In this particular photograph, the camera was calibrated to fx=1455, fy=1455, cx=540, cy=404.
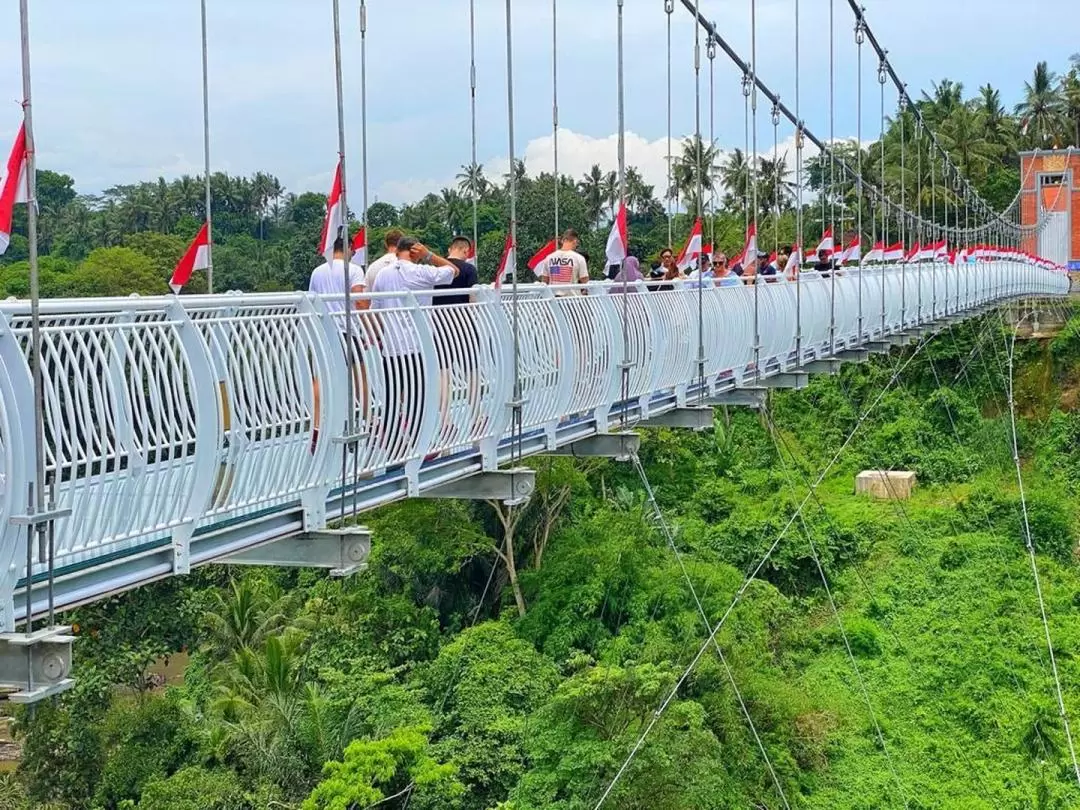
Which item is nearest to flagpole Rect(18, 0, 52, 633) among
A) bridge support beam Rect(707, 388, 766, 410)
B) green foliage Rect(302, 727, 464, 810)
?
bridge support beam Rect(707, 388, 766, 410)

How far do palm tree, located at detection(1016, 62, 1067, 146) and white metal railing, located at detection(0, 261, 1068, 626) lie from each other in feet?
159

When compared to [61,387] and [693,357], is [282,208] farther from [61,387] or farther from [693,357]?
[61,387]

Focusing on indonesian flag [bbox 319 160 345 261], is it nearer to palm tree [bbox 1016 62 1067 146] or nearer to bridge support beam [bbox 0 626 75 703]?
bridge support beam [bbox 0 626 75 703]

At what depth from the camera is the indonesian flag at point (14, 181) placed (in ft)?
11.8

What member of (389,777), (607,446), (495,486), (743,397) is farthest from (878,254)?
(495,486)

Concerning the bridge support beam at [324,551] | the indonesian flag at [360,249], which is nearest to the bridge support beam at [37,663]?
the bridge support beam at [324,551]

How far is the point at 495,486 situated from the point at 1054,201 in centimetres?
4462

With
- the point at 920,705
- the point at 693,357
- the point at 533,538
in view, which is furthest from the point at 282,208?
the point at 693,357

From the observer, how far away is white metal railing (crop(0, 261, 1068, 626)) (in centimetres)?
370

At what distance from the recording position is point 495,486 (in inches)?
246

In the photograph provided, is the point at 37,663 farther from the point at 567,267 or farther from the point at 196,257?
the point at 567,267

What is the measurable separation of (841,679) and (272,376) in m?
14.5

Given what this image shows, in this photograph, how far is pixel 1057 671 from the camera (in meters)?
18.3

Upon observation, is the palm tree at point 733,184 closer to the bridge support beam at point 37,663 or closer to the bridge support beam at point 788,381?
the bridge support beam at point 788,381
